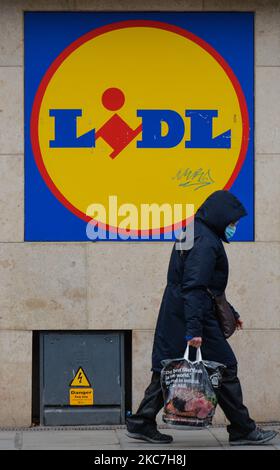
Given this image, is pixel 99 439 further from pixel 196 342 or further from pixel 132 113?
pixel 132 113

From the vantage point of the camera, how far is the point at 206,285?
736 cm

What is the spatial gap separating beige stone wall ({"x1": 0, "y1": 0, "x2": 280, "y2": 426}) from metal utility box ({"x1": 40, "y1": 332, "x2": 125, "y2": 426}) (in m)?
0.13

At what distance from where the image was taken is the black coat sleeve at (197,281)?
7.31 m

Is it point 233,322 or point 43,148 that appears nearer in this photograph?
point 233,322

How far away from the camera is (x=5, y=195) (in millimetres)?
8820

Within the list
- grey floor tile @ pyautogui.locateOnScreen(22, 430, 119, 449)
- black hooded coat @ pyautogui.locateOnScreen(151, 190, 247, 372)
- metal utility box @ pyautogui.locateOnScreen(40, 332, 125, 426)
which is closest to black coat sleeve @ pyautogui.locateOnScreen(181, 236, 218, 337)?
black hooded coat @ pyautogui.locateOnScreen(151, 190, 247, 372)

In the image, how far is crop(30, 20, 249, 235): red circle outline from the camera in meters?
8.85

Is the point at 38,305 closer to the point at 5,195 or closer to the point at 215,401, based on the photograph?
the point at 5,195

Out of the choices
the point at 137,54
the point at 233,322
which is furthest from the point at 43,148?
the point at 233,322

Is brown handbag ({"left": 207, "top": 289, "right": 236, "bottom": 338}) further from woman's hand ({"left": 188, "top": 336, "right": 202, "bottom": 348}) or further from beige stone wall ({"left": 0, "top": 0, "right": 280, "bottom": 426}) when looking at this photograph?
beige stone wall ({"left": 0, "top": 0, "right": 280, "bottom": 426})

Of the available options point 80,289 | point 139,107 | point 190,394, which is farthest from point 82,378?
point 139,107

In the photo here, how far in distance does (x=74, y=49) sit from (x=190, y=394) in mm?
3221
